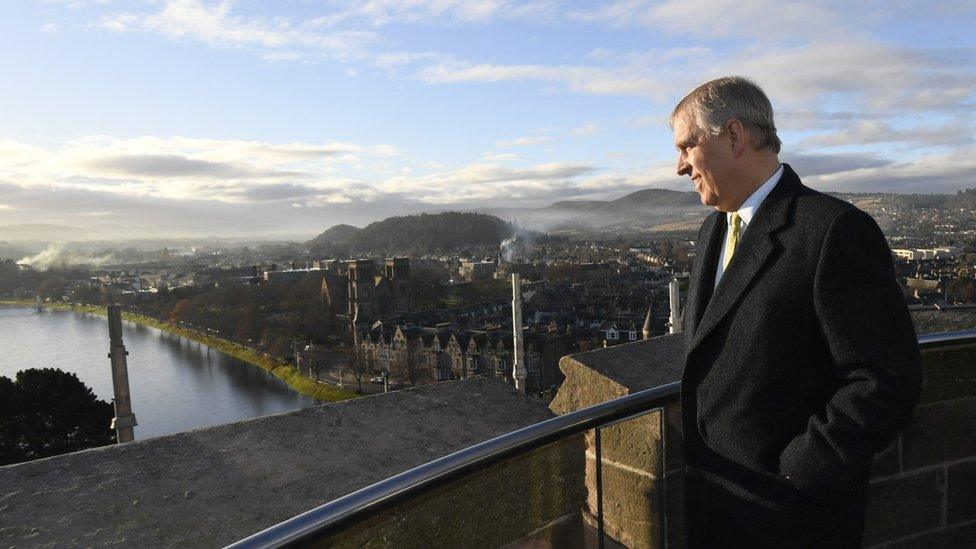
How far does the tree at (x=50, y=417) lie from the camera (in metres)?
10.4

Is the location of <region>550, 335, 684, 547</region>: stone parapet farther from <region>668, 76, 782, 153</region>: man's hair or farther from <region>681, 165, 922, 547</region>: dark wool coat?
<region>668, 76, 782, 153</region>: man's hair

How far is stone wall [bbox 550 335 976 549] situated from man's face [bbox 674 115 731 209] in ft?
2.19

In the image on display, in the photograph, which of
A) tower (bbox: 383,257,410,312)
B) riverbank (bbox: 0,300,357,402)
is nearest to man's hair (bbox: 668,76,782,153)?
riverbank (bbox: 0,300,357,402)

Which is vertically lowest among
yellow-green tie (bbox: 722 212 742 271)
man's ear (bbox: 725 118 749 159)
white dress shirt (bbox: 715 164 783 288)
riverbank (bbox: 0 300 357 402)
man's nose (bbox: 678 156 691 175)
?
A: riverbank (bbox: 0 300 357 402)

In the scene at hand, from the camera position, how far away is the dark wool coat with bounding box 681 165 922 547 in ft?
3.99

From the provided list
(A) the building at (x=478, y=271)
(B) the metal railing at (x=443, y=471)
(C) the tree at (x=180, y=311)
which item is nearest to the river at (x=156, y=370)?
(C) the tree at (x=180, y=311)

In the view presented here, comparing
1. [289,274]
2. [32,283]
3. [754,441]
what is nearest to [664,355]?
[754,441]

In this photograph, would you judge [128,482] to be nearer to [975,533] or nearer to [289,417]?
[289,417]

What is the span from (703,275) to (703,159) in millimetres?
292

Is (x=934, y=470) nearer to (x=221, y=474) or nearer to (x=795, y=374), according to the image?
(x=795, y=374)

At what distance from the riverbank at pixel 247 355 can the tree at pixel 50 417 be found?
12.3 meters

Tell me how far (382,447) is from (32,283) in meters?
48.1

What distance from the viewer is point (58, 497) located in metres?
1.75

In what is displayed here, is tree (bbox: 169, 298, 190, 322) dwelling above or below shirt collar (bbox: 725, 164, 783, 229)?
below
